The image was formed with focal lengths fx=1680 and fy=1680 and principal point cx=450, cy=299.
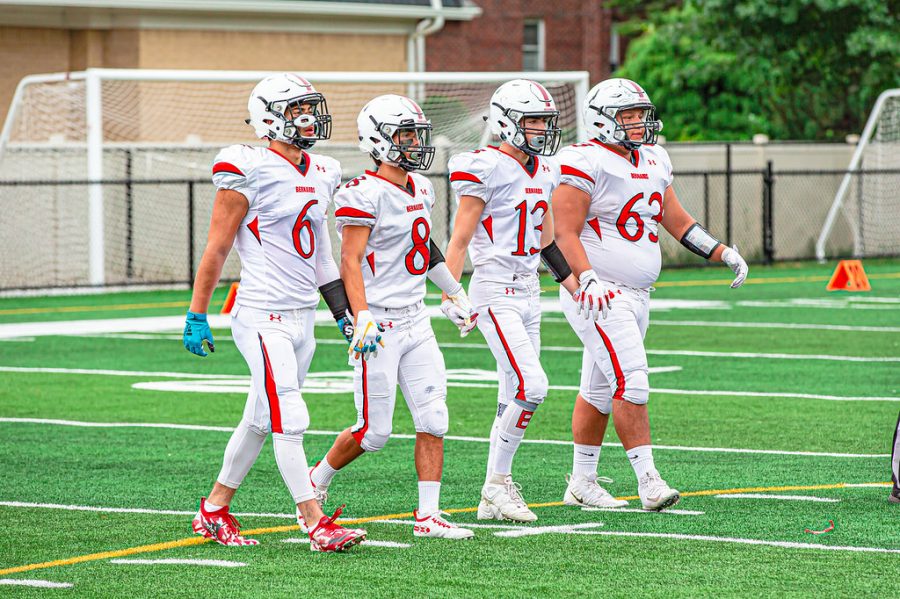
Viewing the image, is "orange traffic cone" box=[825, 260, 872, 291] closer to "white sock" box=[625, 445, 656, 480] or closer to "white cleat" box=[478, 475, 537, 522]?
"white sock" box=[625, 445, 656, 480]

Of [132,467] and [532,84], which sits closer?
[532,84]

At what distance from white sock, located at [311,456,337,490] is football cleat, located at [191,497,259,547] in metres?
0.64

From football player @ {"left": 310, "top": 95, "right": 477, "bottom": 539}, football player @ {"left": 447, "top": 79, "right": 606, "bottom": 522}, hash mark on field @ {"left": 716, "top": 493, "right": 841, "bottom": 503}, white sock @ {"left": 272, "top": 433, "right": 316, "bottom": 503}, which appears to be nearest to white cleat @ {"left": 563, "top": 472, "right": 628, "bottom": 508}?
football player @ {"left": 447, "top": 79, "right": 606, "bottom": 522}

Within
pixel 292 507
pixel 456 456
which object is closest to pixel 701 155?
pixel 456 456

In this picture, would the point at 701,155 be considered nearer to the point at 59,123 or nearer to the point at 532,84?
the point at 59,123

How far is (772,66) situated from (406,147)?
22818 millimetres

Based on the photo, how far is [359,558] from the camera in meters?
6.89

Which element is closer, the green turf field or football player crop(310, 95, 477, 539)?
the green turf field

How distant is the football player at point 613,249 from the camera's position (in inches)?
322

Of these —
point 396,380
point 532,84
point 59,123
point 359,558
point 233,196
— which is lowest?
point 359,558

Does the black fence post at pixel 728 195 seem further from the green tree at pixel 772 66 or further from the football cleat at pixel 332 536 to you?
the football cleat at pixel 332 536

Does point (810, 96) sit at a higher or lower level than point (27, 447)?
higher

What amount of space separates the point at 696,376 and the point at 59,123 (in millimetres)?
13333

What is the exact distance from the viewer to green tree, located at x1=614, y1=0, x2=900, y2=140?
1105 inches
